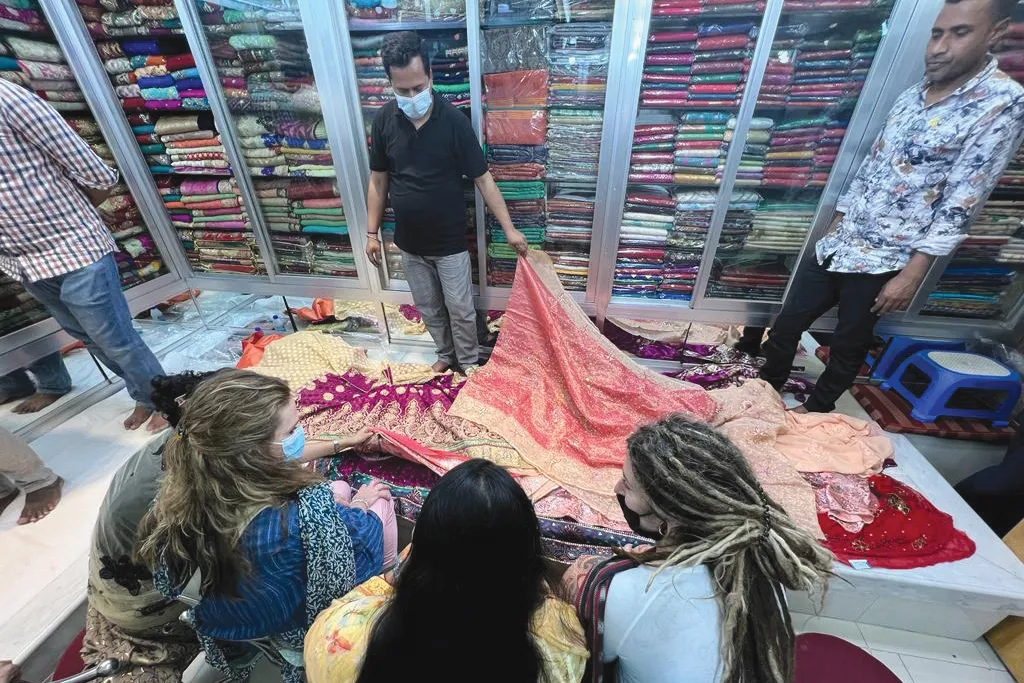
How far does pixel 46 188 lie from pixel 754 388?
125 inches

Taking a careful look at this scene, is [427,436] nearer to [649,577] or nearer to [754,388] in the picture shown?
[649,577]

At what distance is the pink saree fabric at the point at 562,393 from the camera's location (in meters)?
A: 1.78

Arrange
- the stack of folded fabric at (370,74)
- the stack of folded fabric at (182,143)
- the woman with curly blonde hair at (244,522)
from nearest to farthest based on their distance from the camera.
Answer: the woman with curly blonde hair at (244,522) < the stack of folded fabric at (370,74) < the stack of folded fabric at (182,143)

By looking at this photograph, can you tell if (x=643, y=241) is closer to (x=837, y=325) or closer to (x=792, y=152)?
(x=792, y=152)

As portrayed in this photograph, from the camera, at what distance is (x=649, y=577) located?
2.56ft

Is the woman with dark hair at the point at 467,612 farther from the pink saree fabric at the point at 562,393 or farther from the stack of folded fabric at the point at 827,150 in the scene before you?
the stack of folded fabric at the point at 827,150

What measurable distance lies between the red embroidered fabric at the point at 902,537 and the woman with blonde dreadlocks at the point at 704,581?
939mm

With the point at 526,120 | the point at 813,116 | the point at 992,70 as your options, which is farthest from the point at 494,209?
the point at 992,70

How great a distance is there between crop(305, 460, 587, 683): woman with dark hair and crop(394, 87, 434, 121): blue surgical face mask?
165 centimetres

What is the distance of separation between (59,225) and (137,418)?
109cm

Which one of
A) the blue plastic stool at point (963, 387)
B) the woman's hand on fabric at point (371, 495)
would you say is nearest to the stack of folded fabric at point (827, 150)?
the blue plastic stool at point (963, 387)

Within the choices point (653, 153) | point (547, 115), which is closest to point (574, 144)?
point (547, 115)

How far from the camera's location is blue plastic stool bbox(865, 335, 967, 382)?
2.28 m

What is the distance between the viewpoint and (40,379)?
2393 millimetres
